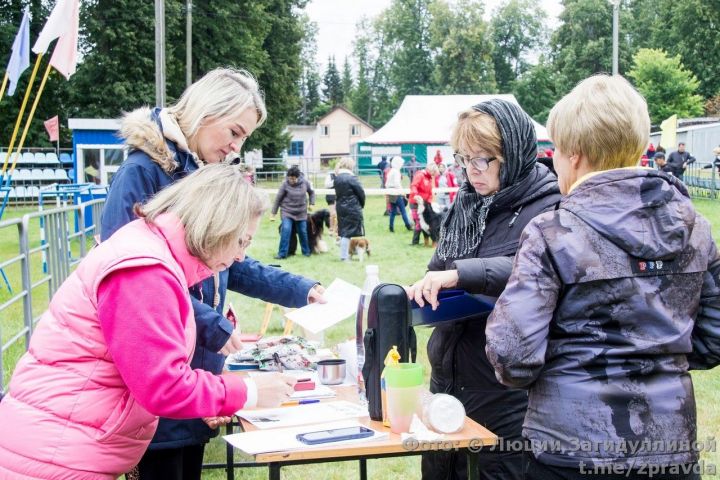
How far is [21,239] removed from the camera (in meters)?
5.36

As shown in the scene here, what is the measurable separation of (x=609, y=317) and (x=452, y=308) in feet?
2.52

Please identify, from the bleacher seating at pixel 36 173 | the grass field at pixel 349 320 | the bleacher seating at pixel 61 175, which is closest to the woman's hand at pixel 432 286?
the grass field at pixel 349 320

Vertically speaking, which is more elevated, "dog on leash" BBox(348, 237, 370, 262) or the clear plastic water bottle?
the clear plastic water bottle

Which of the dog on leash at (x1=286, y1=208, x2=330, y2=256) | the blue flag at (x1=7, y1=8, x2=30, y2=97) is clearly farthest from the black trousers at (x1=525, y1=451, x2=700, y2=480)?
the dog on leash at (x1=286, y1=208, x2=330, y2=256)

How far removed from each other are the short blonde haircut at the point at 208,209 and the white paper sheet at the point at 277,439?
1.81ft

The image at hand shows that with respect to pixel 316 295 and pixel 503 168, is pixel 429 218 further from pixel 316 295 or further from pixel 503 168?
pixel 503 168

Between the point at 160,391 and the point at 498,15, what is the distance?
72.8 m

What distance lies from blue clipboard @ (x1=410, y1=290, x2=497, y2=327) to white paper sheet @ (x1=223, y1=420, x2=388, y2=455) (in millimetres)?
420

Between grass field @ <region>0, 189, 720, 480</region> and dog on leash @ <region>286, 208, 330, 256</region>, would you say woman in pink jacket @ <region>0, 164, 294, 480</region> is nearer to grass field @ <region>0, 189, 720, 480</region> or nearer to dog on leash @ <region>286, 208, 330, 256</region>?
grass field @ <region>0, 189, 720, 480</region>

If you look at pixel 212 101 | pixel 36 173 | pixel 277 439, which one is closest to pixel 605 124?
pixel 277 439

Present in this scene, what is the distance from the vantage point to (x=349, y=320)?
8211 millimetres

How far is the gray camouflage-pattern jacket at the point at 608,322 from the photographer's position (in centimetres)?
181

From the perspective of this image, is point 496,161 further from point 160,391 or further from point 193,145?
point 160,391

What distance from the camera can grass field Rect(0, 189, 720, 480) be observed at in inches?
179
